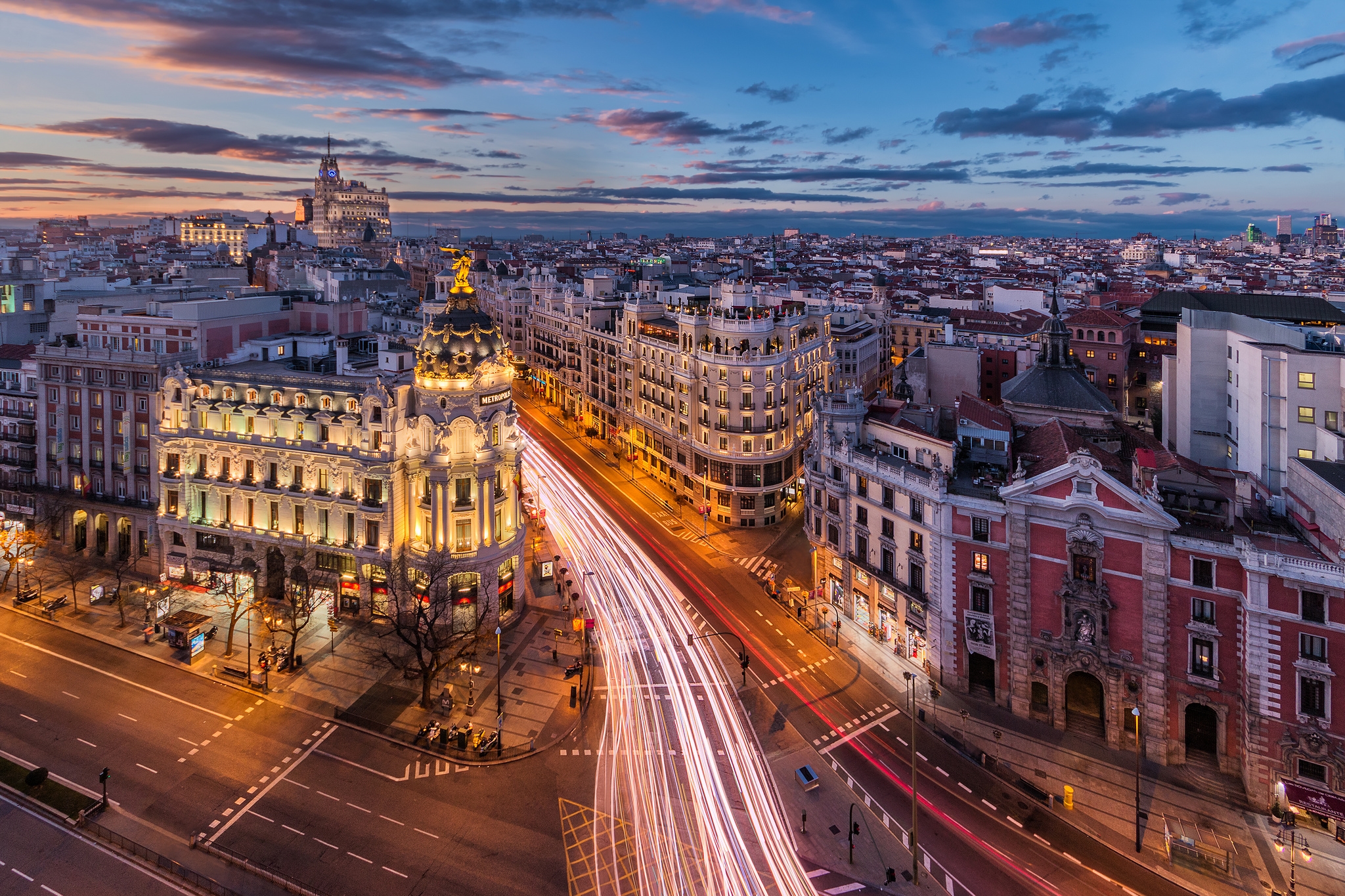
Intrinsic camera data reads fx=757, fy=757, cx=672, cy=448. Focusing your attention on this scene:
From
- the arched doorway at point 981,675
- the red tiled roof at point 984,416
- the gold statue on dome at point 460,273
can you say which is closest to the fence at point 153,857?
the gold statue on dome at point 460,273

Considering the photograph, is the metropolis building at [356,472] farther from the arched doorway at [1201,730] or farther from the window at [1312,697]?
the window at [1312,697]

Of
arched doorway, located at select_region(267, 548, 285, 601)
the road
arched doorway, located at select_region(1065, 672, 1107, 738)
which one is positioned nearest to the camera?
the road

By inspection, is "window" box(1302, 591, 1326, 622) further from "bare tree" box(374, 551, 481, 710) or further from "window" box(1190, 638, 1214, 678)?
"bare tree" box(374, 551, 481, 710)

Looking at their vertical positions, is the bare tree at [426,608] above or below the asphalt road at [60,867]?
above

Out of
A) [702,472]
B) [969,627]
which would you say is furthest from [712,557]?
[969,627]

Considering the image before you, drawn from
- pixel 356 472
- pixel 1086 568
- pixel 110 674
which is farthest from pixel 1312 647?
pixel 110 674

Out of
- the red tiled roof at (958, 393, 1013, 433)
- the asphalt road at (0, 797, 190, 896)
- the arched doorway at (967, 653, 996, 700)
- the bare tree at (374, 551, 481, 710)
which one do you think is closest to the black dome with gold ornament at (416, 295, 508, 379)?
the bare tree at (374, 551, 481, 710)
